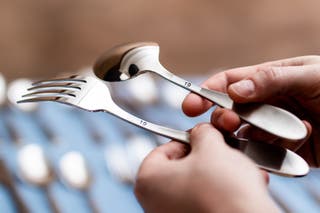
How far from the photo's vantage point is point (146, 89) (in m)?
0.97

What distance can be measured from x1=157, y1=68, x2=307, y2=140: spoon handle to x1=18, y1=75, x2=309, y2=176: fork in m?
0.03

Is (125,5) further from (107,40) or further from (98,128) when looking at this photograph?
(98,128)

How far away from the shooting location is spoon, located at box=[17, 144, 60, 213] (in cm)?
79

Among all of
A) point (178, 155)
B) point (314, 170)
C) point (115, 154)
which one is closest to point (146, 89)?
point (115, 154)

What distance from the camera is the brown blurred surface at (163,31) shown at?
1.28 m

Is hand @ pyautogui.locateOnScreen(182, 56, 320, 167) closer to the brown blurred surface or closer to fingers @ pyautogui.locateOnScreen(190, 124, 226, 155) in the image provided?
fingers @ pyautogui.locateOnScreen(190, 124, 226, 155)

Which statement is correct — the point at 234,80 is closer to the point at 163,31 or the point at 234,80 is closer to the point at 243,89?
the point at 243,89

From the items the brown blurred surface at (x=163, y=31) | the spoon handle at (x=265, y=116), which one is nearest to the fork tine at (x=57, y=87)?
the spoon handle at (x=265, y=116)

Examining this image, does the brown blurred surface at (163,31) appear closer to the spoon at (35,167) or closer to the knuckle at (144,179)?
the spoon at (35,167)

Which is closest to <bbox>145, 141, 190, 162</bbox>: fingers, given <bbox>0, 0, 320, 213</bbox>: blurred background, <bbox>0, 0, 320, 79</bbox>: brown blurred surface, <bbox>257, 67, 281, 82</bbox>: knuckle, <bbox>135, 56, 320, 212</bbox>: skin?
<bbox>135, 56, 320, 212</bbox>: skin

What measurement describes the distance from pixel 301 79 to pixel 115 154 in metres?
0.32

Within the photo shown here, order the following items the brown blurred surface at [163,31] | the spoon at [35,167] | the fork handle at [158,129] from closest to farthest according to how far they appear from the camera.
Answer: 1. the fork handle at [158,129]
2. the spoon at [35,167]
3. the brown blurred surface at [163,31]

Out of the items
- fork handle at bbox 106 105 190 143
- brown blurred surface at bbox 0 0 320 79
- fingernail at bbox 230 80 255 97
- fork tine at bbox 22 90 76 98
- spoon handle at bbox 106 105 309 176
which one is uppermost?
fingernail at bbox 230 80 255 97

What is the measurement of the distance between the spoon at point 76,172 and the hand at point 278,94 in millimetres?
211
